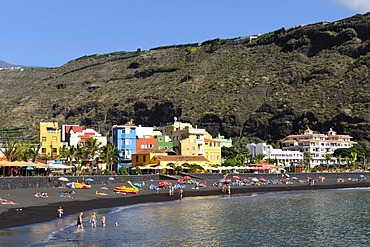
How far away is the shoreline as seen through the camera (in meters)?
42.9

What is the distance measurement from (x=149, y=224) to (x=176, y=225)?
1940mm

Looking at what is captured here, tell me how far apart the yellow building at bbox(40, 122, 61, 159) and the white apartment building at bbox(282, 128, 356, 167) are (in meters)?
69.1

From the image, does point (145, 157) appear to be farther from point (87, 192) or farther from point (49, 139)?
point (87, 192)

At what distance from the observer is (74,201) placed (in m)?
56.8

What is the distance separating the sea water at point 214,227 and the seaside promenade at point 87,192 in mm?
2217

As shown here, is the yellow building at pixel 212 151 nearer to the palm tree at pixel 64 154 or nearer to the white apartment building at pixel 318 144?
the palm tree at pixel 64 154

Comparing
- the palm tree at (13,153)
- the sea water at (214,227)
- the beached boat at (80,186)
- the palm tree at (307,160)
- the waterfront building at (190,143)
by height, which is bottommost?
the sea water at (214,227)

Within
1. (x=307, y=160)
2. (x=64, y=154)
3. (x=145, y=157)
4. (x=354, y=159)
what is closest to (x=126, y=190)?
(x=64, y=154)

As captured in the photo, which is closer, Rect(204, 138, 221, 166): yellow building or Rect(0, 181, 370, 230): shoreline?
Rect(0, 181, 370, 230): shoreline

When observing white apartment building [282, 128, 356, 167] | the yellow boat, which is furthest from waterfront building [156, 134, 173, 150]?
white apartment building [282, 128, 356, 167]

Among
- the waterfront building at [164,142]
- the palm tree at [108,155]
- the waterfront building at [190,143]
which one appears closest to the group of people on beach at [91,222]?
the palm tree at [108,155]

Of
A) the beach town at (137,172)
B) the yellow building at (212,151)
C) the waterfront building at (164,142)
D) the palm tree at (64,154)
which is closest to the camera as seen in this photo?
the beach town at (137,172)

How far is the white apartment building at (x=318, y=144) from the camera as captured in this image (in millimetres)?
151250

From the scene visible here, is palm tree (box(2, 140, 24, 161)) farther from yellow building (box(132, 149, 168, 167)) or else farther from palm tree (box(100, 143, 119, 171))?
yellow building (box(132, 149, 168, 167))
